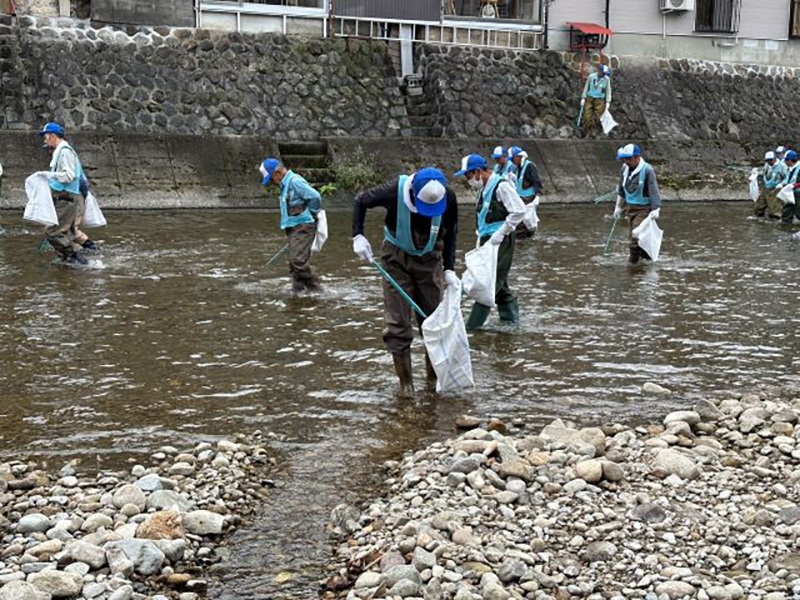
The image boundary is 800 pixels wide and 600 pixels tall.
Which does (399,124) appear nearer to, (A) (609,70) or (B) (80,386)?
(A) (609,70)

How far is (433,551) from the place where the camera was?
478 cm

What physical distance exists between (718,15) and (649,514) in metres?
26.8

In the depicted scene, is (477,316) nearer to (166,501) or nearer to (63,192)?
(166,501)

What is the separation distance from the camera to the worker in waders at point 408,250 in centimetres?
744

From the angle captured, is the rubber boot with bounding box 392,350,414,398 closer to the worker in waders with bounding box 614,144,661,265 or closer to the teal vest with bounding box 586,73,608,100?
the worker in waders with bounding box 614,144,661,265

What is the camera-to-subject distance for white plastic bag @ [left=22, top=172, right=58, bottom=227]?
41.7 feet

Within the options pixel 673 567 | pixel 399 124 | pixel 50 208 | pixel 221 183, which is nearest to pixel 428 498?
pixel 673 567

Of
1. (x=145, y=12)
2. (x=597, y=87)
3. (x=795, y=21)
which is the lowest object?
(x=597, y=87)

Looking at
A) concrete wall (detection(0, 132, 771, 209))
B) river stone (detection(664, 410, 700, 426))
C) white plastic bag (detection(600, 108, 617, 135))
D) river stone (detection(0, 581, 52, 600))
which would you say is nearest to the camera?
river stone (detection(0, 581, 52, 600))

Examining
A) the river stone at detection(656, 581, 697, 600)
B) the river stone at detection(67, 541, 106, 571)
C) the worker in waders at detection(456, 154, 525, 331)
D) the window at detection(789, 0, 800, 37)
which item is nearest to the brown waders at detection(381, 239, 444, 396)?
the worker in waders at detection(456, 154, 525, 331)

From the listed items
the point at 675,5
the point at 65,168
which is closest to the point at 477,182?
the point at 65,168

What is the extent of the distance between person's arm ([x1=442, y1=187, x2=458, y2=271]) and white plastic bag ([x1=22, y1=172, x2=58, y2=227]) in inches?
273

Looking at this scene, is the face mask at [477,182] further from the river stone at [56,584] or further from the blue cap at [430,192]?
the river stone at [56,584]

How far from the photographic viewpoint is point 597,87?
2477 cm
